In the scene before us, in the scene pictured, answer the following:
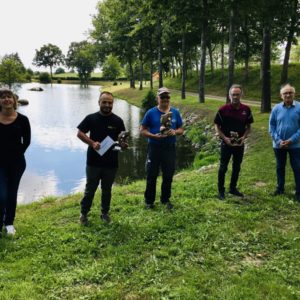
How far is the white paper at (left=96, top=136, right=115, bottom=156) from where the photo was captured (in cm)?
562

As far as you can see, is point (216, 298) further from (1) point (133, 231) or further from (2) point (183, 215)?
(2) point (183, 215)

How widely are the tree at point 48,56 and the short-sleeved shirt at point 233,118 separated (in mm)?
124813

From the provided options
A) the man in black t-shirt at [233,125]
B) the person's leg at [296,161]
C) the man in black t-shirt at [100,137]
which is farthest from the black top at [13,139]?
the person's leg at [296,161]

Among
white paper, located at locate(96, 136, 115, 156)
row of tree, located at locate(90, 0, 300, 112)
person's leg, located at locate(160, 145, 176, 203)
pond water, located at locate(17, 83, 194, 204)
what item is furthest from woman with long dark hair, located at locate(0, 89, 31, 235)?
row of tree, located at locate(90, 0, 300, 112)

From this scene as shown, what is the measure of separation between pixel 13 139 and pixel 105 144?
1.37 m

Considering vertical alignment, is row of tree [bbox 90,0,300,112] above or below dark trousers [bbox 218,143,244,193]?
above

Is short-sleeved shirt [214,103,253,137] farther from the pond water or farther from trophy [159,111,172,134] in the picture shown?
the pond water

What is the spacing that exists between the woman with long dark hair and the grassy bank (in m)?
0.42

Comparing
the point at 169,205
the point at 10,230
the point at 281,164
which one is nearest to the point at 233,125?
the point at 281,164

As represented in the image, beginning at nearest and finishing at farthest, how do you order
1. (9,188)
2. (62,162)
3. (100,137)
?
(9,188) → (100,137) → (62,162)

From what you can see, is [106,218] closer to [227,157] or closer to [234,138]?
[227,157]

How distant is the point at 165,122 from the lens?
20.4 feet

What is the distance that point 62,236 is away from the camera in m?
5.36

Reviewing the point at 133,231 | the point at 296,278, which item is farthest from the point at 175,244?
the point at 296,278
